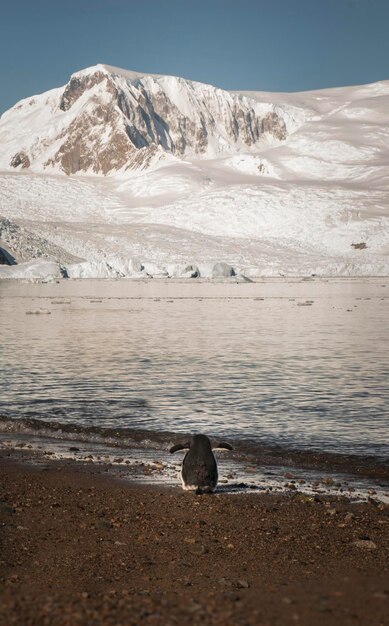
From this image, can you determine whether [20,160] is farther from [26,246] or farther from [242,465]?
[242,465]

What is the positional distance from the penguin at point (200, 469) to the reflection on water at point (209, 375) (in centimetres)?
265

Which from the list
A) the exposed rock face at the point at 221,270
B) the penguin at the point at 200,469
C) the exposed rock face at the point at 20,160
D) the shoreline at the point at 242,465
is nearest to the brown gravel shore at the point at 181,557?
the penguin at the point at 200,469

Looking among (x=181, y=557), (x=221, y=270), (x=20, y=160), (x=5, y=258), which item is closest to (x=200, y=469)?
(x=181, y=557)

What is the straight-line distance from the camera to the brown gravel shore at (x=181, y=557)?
15.3 ft

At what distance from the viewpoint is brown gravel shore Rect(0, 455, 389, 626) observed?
4652 millimetres

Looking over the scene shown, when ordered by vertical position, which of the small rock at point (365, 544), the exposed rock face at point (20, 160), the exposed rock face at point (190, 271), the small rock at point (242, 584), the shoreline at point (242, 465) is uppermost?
the exposed rock face at point (20, 160)

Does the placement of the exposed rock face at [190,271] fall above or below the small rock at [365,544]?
above

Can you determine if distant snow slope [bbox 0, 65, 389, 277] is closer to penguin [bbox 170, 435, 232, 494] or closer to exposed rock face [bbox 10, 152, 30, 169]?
exposed rock face [bbox 10, 152, 30, 169]

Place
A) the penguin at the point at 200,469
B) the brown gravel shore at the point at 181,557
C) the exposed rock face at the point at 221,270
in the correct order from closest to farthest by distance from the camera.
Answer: the brown gravel shore at the point at 181,557 → the penguin at the point at 200,469 → the exposed rock face at the point at 221,270

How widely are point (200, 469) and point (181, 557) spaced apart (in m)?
1.88

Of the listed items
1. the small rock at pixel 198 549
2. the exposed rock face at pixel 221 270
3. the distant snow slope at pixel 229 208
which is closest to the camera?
the small rock at pixel 198 549

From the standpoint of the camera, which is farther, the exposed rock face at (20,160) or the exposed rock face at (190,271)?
the exposed rock face at (20,160)

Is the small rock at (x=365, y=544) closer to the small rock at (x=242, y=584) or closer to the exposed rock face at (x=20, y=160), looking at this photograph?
the small rock at (x=242, y=584)

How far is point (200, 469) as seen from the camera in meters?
7.73
